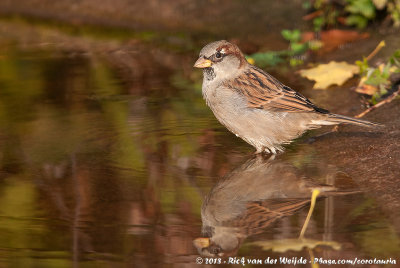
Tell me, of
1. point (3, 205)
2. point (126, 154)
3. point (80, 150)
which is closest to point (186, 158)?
point (126, 154)

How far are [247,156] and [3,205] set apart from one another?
1845mm

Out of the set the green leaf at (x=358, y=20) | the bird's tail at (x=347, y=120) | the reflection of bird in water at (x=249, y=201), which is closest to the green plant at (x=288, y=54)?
the green leaf at (x=358, y=20)

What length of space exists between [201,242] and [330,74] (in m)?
3.38

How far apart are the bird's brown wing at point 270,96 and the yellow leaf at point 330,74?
3.95 ft

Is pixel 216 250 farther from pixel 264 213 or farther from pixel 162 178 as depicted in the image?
pixel 162 178

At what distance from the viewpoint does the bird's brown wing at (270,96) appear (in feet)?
17.5

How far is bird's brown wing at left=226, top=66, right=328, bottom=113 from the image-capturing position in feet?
17.5

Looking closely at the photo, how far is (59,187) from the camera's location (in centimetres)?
462

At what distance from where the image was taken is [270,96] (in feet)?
17.8

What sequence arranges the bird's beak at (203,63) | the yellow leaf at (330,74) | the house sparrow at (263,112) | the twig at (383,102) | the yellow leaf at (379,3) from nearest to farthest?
1. the house sparrow at (263,112)
2. the bird's beak at (203,63)
3. the twig at (383,102)
4. the yellow leaf at (330,74)
5. the yellow leaf at (379,3)

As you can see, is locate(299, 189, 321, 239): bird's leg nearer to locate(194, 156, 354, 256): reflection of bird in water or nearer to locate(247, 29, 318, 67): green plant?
locate(194, 156, 354, 256): reflection of bird in water

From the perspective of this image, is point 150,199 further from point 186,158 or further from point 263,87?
point 263,87

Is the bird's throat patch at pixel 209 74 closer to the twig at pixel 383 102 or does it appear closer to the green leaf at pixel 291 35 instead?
the twig at pixel 383 102

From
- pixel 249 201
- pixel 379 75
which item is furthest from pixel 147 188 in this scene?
pixel 379 75
